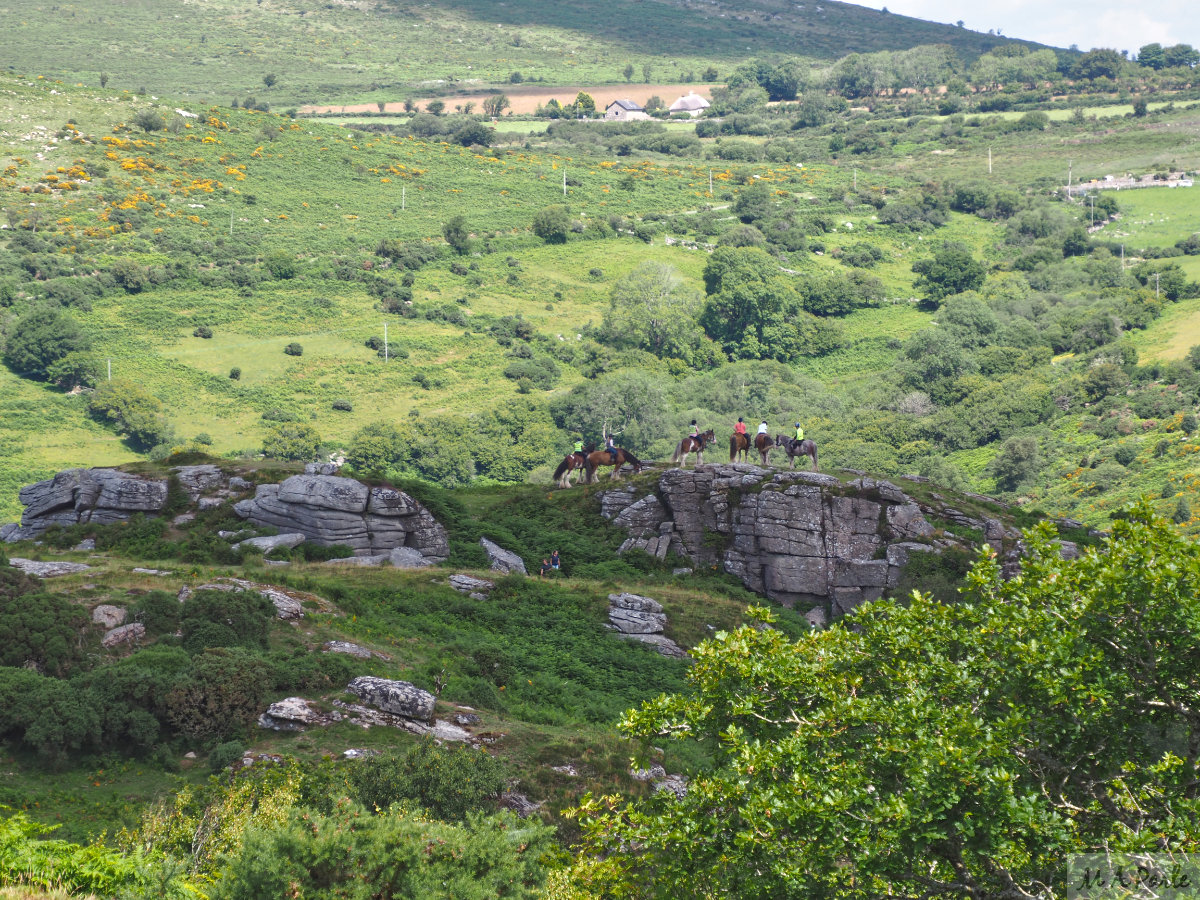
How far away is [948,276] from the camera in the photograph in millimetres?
153250

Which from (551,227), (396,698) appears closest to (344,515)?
(396,698)

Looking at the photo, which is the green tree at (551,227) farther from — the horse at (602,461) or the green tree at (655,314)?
the horse at (602,461)

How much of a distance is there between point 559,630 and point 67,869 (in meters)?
26.4

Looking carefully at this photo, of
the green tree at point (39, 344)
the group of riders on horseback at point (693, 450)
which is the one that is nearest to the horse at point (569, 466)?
the group of riders on horseback at point (693, 450)

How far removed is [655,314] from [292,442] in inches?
2110

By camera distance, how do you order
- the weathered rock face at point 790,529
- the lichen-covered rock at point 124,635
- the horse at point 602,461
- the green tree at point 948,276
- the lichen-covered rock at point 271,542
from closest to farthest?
the lichen-covered rock at point 124,635 < the lichen-covered rock at point 271,542 < the weathered rock face at point 790,529 < the horse at point 602,461 < the green tree at point 948,276

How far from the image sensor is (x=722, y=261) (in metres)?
152

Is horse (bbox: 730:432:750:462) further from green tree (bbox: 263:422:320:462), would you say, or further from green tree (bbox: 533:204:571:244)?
green tree (bbox: 533:204:571:244)

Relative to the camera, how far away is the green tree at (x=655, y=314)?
135 meters

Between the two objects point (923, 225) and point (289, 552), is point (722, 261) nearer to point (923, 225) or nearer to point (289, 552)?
point (923, 225)

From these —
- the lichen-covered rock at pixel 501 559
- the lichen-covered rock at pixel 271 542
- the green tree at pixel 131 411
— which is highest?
the lichen-covered rock at pixel 271 542

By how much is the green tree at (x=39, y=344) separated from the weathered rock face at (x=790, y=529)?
71623mm

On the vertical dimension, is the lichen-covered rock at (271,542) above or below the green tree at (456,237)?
below

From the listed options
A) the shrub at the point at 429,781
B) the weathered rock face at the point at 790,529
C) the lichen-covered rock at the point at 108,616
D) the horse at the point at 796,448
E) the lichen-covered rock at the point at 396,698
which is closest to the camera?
the shrub at the point at 429,781
